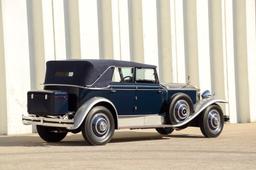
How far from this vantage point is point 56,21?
16.3 metres

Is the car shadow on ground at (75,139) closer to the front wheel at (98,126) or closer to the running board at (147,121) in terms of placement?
the front wheel at (98,126)

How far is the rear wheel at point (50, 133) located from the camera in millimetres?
12945

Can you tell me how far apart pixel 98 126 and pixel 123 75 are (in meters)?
1.42

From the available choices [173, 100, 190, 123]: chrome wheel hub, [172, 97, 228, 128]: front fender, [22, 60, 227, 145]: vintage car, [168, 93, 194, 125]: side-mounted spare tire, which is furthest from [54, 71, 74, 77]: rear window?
[172, 97, 228, 128]: front fender

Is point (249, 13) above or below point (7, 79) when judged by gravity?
above

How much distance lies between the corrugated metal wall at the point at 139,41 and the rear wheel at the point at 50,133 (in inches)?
98.1

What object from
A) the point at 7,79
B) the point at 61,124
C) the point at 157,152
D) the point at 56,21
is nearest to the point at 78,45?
the point at 56,21

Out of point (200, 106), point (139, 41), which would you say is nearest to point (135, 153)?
point (200, 106)

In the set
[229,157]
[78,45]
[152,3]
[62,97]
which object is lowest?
[229,157]

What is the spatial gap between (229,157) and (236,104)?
1084 centimetres

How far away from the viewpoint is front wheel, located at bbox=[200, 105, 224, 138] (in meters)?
13.9

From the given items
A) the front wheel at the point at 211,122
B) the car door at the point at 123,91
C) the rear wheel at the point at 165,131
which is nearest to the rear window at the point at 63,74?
the car door at the point at 123,91

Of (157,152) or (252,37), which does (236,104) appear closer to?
(252,37)

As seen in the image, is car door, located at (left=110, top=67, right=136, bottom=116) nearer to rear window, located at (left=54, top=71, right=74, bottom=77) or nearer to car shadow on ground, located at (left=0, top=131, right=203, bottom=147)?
rear window, located at (left=54, top=71, right=74, bottom=77)
